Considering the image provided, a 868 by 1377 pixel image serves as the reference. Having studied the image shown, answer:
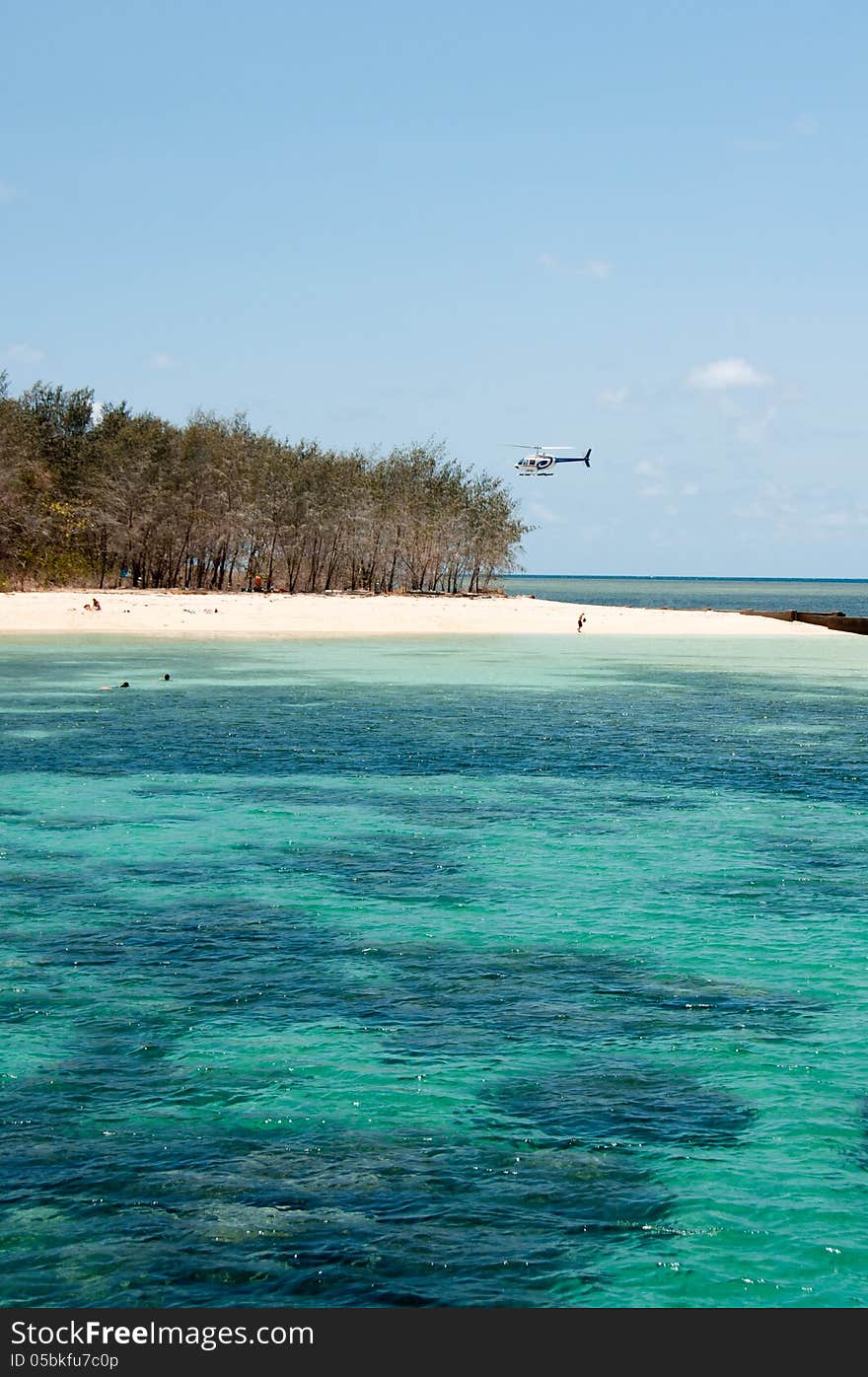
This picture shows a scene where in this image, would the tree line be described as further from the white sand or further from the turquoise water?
the turquoise water

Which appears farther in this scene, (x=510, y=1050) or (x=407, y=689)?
(x=407, y=689)

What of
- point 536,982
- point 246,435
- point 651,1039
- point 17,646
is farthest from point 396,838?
point 246,435

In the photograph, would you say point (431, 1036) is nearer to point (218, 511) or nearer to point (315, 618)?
point (315, 618)

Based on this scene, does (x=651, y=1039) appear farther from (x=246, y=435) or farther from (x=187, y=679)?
(x=246, y=435)

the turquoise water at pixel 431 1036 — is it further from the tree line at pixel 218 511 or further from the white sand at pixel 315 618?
the tree line at pixel 218 511

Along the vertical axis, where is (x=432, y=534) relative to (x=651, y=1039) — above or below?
above

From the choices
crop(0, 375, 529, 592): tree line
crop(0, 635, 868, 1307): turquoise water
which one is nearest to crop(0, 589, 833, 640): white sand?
crop(0, 375, 529, 592): tree line

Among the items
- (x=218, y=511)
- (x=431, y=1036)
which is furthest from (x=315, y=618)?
(x=431, y=1036)
